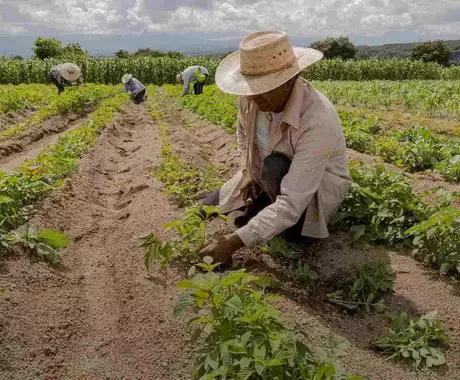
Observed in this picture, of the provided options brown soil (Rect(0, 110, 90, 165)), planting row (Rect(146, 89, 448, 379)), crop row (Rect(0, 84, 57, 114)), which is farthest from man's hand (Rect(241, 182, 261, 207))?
crop row (Rect(0, 84, 57, 114))

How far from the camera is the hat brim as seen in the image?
106 inches

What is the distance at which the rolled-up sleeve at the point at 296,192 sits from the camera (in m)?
2.75

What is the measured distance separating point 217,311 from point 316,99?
5.64ft

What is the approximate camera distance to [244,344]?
1.74 m

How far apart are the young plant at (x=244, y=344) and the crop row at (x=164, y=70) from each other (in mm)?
25858

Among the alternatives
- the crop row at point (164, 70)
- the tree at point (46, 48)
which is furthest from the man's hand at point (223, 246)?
the tree at point (46, 48)

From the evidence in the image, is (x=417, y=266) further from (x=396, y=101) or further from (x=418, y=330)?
(x=396, y=101)

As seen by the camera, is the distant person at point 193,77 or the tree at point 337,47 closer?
the distant person at point 193,77

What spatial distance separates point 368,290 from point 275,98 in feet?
4.53

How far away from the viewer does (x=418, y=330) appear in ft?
8.05

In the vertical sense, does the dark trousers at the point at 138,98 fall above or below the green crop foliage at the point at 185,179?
below

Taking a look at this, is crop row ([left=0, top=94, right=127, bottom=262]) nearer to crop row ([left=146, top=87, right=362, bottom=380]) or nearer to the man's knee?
the man's knee

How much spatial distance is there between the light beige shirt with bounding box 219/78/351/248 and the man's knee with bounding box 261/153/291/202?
0.27 ft

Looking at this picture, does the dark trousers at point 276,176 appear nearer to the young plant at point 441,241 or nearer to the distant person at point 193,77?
the young plant at point 441,241
